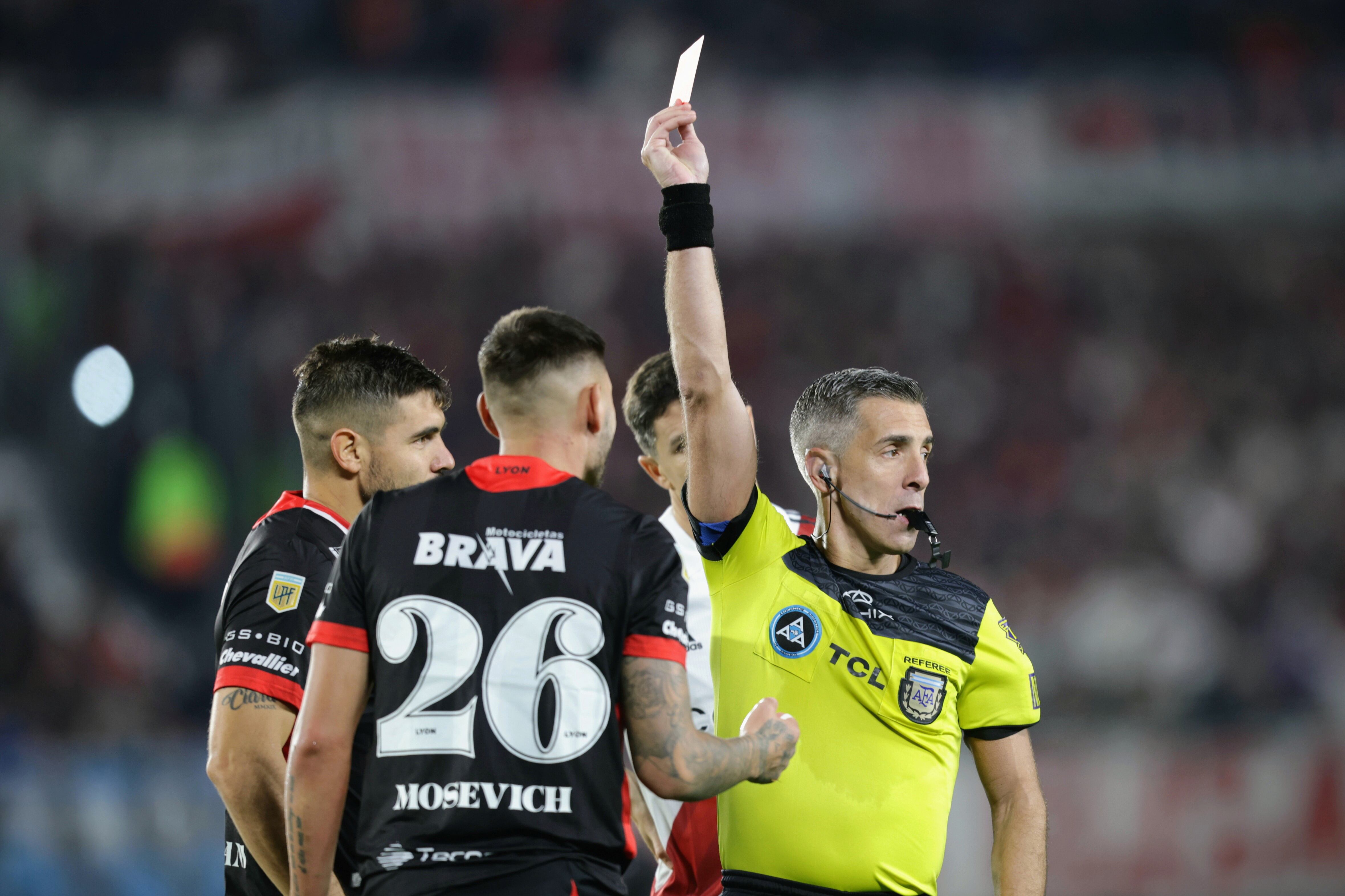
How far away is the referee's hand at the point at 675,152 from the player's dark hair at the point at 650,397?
1.11 m

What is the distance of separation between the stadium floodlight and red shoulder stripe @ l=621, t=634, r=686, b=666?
938 centimetres

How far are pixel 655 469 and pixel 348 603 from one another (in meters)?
1.97

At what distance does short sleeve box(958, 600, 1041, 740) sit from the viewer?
10.2ft

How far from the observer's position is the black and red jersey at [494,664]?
2.24 meters

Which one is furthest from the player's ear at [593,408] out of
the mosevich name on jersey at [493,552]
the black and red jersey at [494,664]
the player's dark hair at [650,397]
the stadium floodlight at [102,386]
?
the stadium floodlight at [102,386]

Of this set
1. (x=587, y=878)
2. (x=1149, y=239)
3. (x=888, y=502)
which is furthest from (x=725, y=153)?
(x=587, y=878)

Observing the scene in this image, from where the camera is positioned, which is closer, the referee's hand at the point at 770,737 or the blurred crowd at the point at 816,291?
the referee's hand at the point at 770,737

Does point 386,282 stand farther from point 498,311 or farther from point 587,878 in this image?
point 587,878

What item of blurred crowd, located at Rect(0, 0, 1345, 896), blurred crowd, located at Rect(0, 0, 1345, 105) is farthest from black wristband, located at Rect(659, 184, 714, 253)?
blurred crowd, located at Rect(0, 0, 1345, 105)

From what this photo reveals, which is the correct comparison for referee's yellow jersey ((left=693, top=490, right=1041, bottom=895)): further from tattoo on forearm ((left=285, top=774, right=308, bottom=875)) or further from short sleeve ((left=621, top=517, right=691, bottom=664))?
tattoo on forearm ((left=285, top=774, right=308, bottom=875))

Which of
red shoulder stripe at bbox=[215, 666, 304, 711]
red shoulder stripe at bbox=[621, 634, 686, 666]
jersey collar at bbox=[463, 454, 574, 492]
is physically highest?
jersey collar at bbox=[463, 454, 574, 492]

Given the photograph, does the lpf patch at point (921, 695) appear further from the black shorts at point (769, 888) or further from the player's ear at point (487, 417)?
the player's ear at point (487, 417)

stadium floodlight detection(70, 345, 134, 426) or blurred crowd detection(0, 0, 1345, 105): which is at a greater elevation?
blurred crowd detection(0, 0, 1345, 105)

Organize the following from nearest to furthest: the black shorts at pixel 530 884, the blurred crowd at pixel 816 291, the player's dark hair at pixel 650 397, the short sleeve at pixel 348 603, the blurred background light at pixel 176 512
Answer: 1. the black shorts at pixel 530 884
2. the short sleeve at pixel 348 603
3. the player's dark hair at pixel 650 397
4. the blurred crowd at pixel 816 291
5. the blurred background light at pixel 176 512
